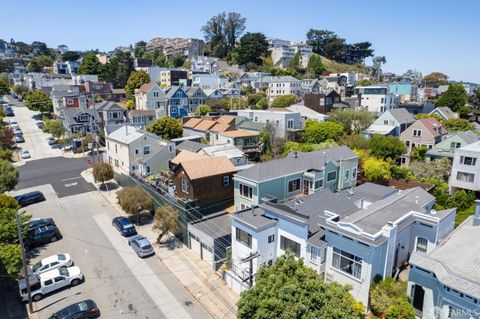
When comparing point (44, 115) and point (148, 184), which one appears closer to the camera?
point (148, 184)

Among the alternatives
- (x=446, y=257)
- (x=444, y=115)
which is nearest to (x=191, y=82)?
(x=444, y=115)

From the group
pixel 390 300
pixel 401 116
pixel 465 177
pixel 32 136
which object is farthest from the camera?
pixel 32 136

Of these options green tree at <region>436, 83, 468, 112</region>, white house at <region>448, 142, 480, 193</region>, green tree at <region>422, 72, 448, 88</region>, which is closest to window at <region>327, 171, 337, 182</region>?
white house at <region>448, 142, 480, 193</region>

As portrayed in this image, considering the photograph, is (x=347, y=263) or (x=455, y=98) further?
(x=455, y=98)

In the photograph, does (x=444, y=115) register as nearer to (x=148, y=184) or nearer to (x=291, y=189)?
(x=291, y=189)

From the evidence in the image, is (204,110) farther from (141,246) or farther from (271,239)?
(271,239)

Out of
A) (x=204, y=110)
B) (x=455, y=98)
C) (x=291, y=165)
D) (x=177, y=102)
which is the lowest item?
(x=291, y=165)

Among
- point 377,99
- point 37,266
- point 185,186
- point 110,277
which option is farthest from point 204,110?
point 37,266
